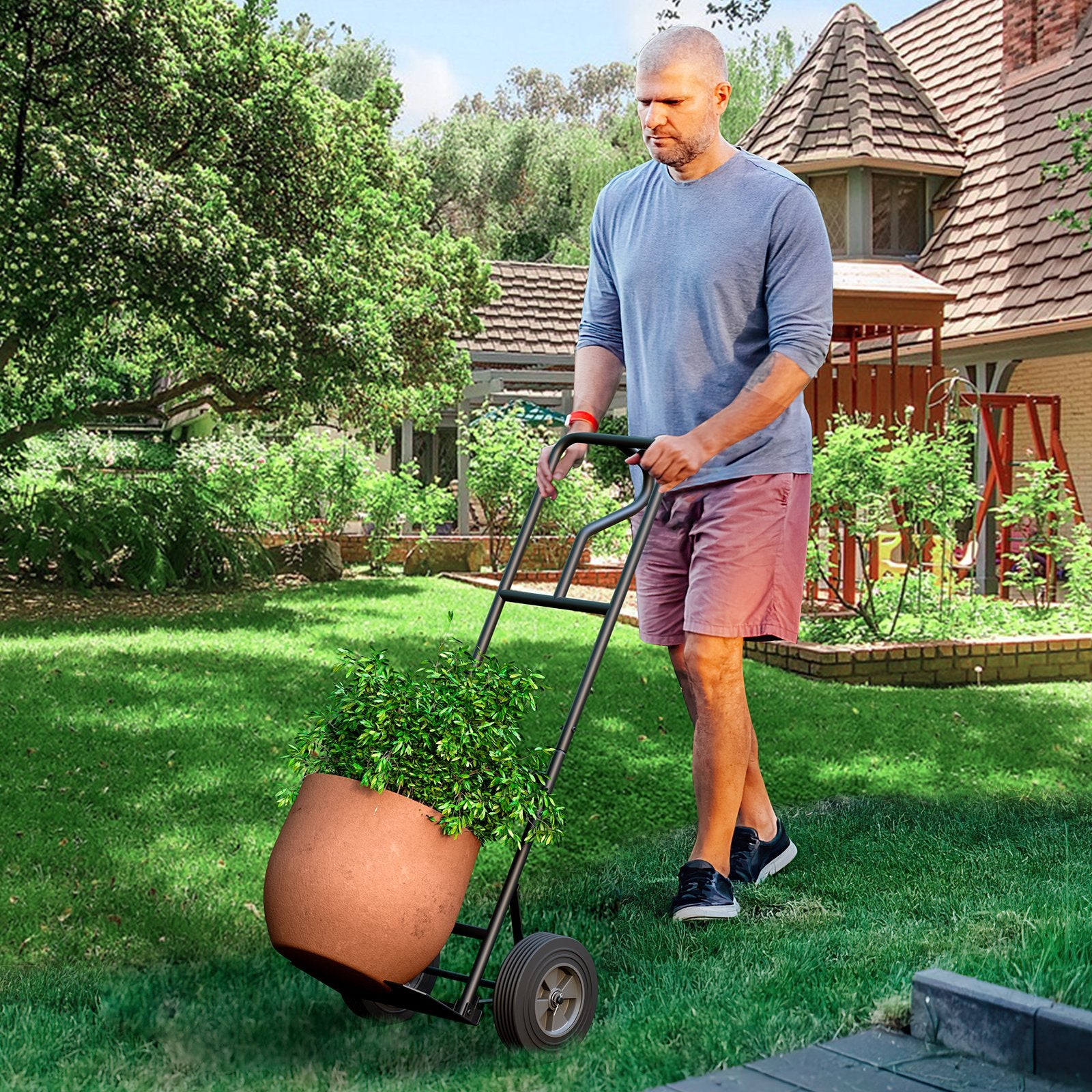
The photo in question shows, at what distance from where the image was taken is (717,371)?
3.85 m

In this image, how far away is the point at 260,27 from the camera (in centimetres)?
1170

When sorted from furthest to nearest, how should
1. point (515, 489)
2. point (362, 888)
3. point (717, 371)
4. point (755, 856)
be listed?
point (515, 489)
point (755, 856)
point (717, 371)
point (362, 888)

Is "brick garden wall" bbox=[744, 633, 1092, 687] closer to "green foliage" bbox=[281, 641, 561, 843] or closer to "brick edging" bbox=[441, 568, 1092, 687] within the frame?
"brick edging" bbox=[441, 568, 1092, 687]

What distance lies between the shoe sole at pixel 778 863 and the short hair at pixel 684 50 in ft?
7.43

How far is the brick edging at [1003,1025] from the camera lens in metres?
2.61

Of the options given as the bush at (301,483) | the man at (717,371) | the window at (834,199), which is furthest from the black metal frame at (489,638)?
the window at (834,199)

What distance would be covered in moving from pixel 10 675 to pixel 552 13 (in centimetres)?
5891

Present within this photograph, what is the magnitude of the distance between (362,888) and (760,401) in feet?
5.20

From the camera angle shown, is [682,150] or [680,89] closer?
[680,89]

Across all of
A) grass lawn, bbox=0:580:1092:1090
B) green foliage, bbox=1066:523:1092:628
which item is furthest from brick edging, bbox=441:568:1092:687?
green foliage, bbox=1066:523:1092:628

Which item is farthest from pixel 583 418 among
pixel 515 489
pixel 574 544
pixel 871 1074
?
pixel 515 489

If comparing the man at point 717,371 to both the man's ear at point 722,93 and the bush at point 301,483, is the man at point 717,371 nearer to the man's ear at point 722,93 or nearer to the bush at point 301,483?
the man's ear at point 722,93

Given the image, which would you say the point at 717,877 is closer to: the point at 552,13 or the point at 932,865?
the point at 932,865

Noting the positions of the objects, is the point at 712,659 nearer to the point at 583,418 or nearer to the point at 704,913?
the point at 704,913
